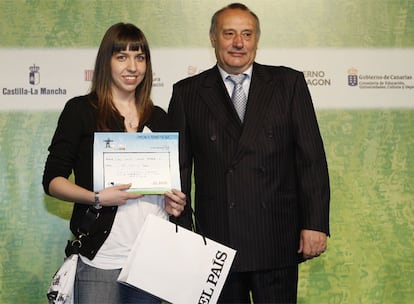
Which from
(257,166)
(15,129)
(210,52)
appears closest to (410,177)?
(210,52)

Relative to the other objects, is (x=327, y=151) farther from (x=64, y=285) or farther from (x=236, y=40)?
(x=64, y=285)

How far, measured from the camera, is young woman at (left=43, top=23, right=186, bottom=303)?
2.39 meters

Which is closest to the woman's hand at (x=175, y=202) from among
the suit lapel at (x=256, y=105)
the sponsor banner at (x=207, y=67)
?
the suit lapel at (x=256, y=105)

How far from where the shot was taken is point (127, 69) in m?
2.50

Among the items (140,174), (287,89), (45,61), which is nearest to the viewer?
(140,174)

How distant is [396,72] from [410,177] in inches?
25.3

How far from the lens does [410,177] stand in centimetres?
392

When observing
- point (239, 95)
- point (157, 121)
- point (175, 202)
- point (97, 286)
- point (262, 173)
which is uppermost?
point (239, 95)

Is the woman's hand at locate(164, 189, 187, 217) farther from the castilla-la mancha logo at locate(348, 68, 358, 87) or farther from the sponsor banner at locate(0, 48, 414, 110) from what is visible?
the castilla-la mancha logo at locate(348, 68, 358, 87)

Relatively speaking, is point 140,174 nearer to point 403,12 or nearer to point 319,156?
point 319,156

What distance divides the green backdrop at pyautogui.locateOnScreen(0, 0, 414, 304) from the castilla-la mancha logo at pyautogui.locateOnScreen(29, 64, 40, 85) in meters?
0.14

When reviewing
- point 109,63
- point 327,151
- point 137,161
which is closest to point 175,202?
point 137,161

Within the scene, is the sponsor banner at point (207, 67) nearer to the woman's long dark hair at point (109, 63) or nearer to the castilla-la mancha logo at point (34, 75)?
the castilla-la mancha logo at point (34, 75)

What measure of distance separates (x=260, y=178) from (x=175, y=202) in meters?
0.35
